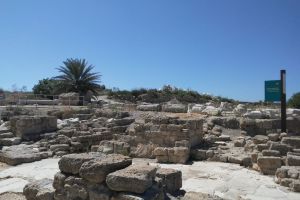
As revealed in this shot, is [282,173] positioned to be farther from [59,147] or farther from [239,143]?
[59,147]

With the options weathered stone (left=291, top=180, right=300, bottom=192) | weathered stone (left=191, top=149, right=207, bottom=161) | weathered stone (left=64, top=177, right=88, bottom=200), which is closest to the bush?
weathered stone (left=191, top=149, right=207, bottom=161)

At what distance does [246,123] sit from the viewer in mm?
14484

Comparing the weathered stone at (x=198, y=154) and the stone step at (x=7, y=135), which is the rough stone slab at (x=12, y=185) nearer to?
the weathered stone at (x=198, y=154)

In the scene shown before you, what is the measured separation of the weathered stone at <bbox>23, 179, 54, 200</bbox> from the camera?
6402mm

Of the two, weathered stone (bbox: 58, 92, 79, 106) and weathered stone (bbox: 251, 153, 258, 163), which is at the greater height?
weathered stone (bbox: 58, 92, 79, 106)

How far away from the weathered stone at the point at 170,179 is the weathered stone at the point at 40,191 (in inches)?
80.1

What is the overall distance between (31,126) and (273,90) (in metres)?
10.3

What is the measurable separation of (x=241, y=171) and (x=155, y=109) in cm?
1025

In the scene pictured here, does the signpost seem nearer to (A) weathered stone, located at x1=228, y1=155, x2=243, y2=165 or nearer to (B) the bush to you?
(A) weathered stone, located at x1=228, y1=155, x2=243, y2=165

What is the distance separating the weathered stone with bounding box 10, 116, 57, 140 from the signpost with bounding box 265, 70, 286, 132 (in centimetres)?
969

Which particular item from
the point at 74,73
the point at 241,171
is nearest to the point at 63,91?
the point at 74,73

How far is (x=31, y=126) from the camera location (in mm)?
15359

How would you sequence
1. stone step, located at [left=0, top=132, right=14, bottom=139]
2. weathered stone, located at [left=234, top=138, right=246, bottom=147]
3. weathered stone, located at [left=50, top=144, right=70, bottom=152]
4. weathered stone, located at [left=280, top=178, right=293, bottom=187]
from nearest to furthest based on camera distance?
weathered stone, located at [left=280, top=178, right=293, bottom=187]
weathered stone, located at [left=234, top=138, right=246, bottom=147]
weathered stone, located at [left=50, top=144, right=70, bottom=152]
stone step, located at [left=0, top=132, right=14, bottom=139]

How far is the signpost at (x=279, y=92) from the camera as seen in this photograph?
13117 millimetres
